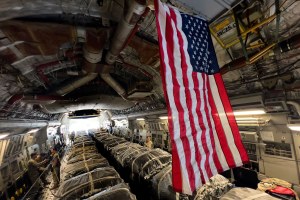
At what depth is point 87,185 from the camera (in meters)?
5.18

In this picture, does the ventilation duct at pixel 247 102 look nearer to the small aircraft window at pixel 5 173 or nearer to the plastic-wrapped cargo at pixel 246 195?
the plastic-wrapped cargo at pixel 246 195

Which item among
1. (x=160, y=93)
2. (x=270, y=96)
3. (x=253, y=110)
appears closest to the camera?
(x=270, y=96)

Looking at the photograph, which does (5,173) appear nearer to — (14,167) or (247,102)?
(14,167)

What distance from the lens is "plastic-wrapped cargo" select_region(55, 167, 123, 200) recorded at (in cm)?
484

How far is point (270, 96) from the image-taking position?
580 cm

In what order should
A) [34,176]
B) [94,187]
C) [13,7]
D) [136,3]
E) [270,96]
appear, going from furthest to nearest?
1. [34,176]
2. [270,96]
3. [94,187]
4. [13,7]
5. [136,3]

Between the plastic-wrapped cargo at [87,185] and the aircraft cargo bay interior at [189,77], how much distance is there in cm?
4

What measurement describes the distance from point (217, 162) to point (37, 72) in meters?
6.73

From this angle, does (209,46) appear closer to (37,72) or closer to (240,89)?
(240,89)

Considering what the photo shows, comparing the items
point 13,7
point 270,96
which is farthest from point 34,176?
point 270,96

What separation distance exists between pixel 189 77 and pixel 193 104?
468mm

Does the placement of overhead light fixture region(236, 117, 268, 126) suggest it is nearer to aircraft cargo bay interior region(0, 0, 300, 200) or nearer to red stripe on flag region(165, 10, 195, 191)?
aircraft cargo bay interior region(0, 0, 300, 200)

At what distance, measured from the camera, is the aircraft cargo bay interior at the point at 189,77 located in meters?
2.98

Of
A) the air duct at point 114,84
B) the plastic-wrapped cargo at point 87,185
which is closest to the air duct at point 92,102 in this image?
the air duct at point 114,84
